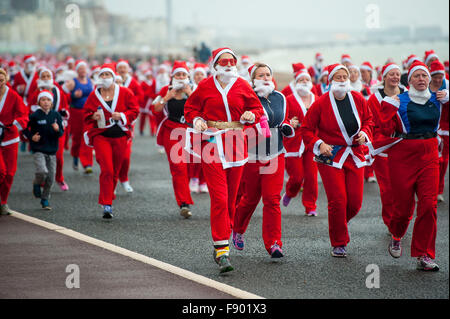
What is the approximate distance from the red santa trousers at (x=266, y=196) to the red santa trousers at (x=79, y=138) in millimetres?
7234

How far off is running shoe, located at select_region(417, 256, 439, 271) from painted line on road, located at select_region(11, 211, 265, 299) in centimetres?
205

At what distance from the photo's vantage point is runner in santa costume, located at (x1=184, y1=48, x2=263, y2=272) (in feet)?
25.5

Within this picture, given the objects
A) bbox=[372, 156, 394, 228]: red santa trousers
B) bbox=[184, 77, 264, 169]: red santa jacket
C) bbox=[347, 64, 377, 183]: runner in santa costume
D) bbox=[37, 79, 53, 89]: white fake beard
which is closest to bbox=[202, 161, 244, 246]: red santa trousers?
bbox=[184, 77, 264, 169]: red santa jacket

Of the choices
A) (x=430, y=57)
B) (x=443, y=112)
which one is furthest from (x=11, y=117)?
(x=430, y=57)

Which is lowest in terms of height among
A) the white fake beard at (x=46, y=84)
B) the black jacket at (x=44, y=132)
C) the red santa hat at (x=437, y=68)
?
the black jacket at (x=44, y=132)

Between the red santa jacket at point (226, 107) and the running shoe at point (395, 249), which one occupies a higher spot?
the red santa jacket at point (226, 107)

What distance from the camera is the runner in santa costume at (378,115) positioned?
29.3 feet

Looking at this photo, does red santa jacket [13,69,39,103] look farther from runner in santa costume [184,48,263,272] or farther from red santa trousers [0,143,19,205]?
runner in santa costume [184,48,263,272]

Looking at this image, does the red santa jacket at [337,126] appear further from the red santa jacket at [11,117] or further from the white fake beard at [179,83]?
the red santa jacket at [11,117]

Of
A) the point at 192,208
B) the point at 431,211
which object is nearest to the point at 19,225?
the point at 192,208

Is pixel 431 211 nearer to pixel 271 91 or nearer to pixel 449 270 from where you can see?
pixel 449 270

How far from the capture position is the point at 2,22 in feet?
553

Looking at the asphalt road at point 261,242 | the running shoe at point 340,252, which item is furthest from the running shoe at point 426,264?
the running shoe at point 340,252

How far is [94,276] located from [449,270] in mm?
3562
